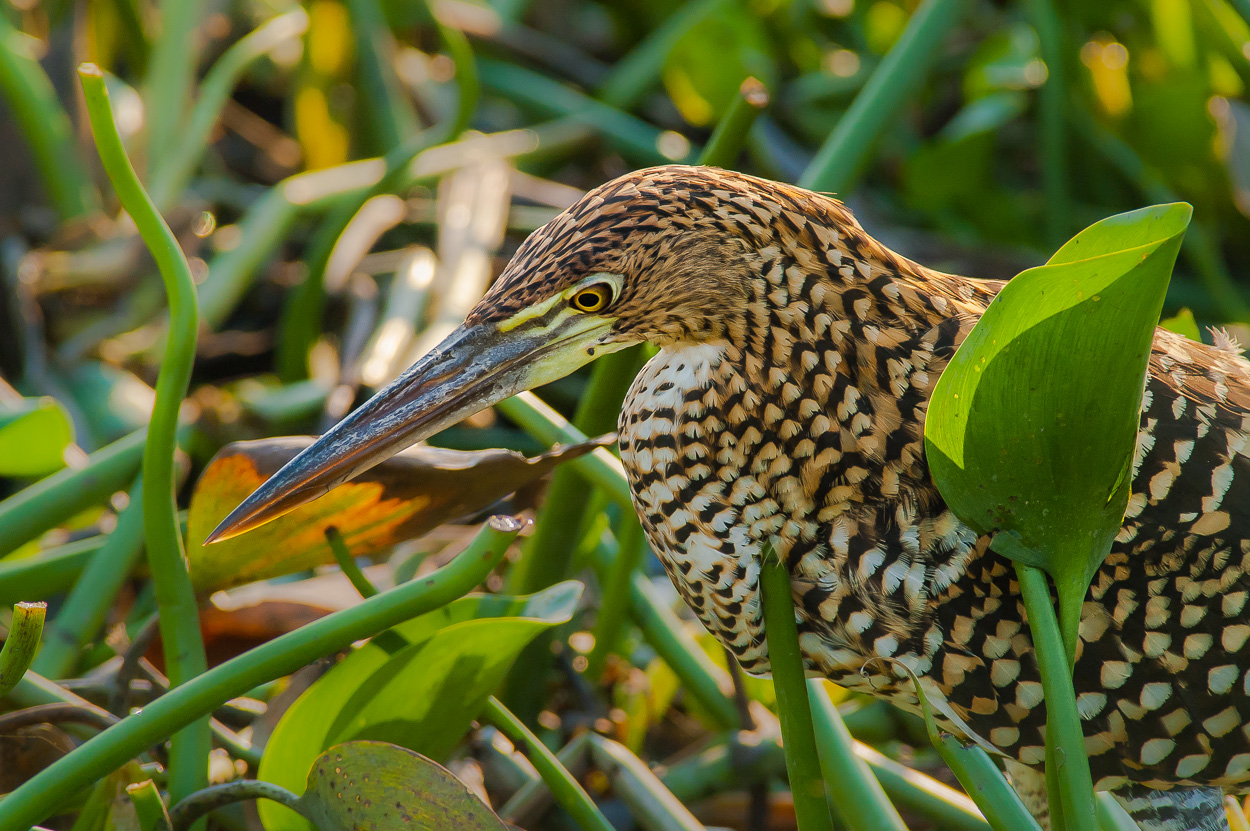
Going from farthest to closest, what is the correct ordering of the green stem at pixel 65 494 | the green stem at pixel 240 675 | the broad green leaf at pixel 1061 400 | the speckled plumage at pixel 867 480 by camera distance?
the green stem at pixel 65 494
the speckled plumage at pixel 867 480
the green stem at pixel 240 675
the broad green leaf at pixel 1061 400

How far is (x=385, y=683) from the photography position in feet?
2.91

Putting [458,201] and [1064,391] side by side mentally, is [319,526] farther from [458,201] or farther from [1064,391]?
[458,201]

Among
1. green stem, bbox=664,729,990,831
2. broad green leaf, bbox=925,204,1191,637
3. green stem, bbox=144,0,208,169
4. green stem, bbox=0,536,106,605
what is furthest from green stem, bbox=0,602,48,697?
green stem, bbox=144,0,208,169

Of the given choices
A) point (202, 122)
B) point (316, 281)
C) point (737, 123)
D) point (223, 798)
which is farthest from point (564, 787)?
point (202, 122)

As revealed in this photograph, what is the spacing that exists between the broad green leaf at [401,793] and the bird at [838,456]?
19 centimetres

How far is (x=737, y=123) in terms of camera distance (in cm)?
98

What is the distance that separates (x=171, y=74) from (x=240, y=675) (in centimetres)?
167

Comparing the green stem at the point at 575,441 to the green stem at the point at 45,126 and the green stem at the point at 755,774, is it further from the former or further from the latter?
the green stem at the point at 45,126

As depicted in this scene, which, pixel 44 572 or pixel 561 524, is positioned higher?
pixel 561 524

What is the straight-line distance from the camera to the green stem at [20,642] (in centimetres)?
67

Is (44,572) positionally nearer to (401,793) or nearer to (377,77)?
(401,793)

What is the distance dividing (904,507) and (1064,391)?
0.70 ft

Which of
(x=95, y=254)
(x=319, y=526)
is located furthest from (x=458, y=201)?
(x=319, y=526)

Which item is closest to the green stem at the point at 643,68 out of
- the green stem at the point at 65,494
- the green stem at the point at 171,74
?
the green stem at the point at 171,74
